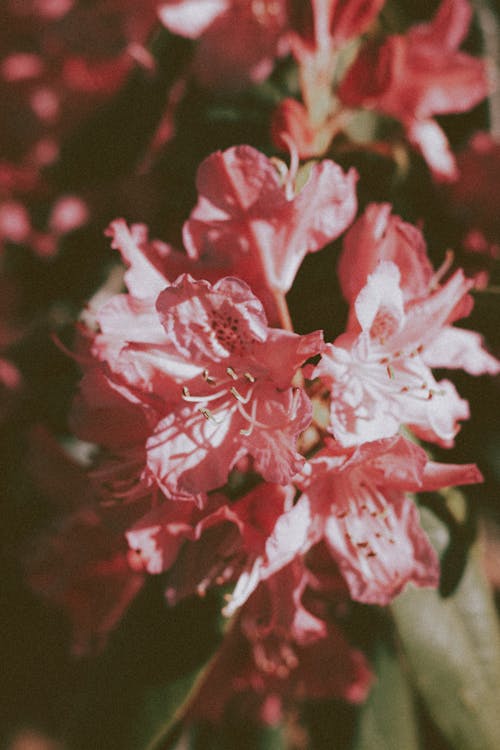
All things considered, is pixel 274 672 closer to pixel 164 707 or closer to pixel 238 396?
pixel 164 707

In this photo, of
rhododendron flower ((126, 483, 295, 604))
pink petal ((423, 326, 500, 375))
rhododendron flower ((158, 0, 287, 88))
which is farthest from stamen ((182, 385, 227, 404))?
rhododendron flower ((158, 0, 287, 88))

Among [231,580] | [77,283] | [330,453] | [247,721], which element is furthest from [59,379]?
[247,721]

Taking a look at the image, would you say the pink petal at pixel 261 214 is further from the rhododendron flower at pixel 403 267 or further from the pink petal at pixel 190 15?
the pink petal at pixel 190 15

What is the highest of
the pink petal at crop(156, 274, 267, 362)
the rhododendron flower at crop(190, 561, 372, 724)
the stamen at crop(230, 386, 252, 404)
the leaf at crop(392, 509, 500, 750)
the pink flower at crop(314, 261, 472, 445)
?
the pink petal at crop(156, 274, 267, 362)

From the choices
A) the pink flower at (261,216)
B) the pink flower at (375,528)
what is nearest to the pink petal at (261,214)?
the pink flower at (261,216)

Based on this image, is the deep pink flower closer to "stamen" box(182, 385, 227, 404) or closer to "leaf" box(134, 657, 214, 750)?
"stamen" box(182, 385, 227, 404)

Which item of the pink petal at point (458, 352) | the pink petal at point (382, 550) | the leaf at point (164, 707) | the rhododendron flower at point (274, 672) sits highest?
the pink petal at point (458, 352)

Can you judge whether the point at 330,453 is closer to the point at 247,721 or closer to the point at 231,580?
the point at 231,580
